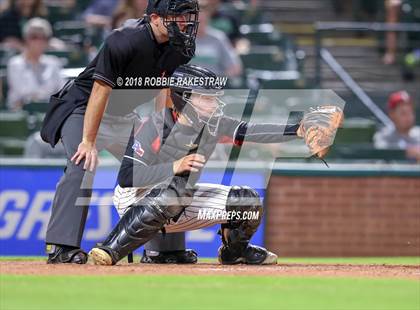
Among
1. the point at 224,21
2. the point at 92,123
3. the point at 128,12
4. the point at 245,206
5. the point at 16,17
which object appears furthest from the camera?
the point at 224,21

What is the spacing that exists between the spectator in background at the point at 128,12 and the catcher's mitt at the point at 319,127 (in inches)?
220

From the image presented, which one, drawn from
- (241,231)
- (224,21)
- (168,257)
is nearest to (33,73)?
(224,21)

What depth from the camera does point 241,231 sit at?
6.99 metres

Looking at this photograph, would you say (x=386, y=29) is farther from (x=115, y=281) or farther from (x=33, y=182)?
(x=115, y=281)

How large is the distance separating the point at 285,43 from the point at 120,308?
335 inches

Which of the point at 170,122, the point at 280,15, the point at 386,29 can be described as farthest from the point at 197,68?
the point at 280,15

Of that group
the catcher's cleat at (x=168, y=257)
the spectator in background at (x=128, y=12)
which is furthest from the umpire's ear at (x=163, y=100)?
the spectator in background at (x=128, y=12)

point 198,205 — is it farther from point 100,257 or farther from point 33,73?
point 33,73

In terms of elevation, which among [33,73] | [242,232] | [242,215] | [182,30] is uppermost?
[182,30]

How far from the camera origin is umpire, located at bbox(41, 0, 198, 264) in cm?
667

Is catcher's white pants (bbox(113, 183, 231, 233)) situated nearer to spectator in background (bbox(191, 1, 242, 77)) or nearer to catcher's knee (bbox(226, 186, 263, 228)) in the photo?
catcher's knee (bbox(226, 186, 263, 228))

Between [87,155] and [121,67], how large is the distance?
0.62 m

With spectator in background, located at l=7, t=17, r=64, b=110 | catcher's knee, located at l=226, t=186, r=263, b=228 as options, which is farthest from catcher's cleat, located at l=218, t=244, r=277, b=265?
spectator in background, located at l=7, t=17, r=64, b=110

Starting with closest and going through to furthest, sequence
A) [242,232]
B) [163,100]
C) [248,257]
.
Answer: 1. [242,232]
2. [248,257]
3. [163,100]
